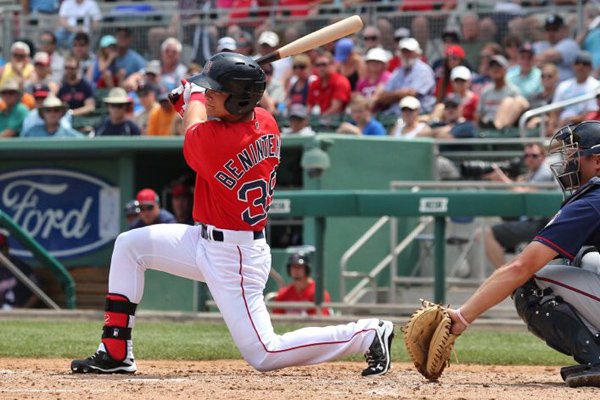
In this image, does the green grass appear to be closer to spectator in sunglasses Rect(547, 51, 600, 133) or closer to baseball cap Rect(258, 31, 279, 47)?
spectator in sunglasses Rect(547, 51, 600, 133)

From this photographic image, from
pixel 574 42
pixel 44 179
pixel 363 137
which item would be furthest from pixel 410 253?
pixel 44 179

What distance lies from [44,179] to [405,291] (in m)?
4.32

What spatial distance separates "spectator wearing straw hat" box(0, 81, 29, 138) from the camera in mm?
13461

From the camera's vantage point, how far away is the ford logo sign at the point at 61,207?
1316 cm

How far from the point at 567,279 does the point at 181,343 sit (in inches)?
131

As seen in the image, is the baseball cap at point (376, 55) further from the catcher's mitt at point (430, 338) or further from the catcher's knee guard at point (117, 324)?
Result: the catcher's mitt at point (430, 338)

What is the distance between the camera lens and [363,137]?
1219 centimetres

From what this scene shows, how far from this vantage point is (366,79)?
531 inches

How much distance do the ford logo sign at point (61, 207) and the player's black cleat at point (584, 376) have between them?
27.6 ft

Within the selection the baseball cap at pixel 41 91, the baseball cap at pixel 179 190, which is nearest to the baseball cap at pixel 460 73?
the baseball cap at pixel 179 190

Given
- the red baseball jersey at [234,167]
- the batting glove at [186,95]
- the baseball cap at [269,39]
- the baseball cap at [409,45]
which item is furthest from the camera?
the baseball cap at [269,39]

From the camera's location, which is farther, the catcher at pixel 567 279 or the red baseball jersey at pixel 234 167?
the red baseball jersey at pixel 234 167

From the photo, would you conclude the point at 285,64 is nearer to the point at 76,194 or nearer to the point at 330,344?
the point at 76,194

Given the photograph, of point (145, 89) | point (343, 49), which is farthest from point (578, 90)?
point (145, 89)
